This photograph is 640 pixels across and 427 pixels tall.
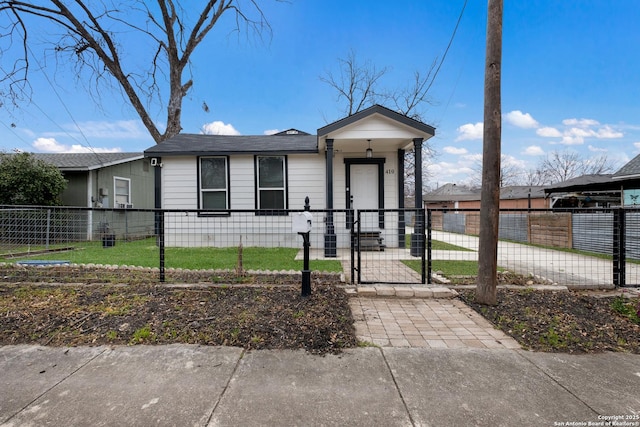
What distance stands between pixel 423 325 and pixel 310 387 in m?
1.65

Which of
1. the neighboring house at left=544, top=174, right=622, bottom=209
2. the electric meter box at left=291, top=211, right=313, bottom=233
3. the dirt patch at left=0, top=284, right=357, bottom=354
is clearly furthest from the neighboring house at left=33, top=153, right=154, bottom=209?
the neighboring house at left=544, top=174, right=622, bottom=209

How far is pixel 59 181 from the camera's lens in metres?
10.6

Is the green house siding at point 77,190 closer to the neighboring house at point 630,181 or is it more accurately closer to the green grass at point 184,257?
the green grass at point 184,257

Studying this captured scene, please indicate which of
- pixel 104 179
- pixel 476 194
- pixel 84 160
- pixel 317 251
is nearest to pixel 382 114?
pixel 317 251

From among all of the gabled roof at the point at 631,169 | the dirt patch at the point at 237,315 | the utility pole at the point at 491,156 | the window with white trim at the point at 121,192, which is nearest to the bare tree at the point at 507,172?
the gabled roof at the point at 631,169

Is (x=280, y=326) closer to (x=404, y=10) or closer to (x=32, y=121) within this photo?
(x=404, y=10)

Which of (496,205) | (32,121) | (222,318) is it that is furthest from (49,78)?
(496,205)

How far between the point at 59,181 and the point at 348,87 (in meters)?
15.9

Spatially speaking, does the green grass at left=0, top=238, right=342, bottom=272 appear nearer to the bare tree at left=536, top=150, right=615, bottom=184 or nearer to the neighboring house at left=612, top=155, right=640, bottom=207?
the neighboring house at left=612, top=155, right=640, bottom=207

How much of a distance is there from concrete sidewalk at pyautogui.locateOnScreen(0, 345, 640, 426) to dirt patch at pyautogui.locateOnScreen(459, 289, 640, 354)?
0.21 m

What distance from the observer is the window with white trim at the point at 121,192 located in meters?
12.9

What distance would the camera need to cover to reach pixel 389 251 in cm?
786

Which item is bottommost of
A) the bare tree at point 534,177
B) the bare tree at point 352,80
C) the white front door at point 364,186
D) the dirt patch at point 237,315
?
the dirt patch at point 237,315

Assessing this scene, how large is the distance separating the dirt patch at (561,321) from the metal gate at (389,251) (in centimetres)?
100
